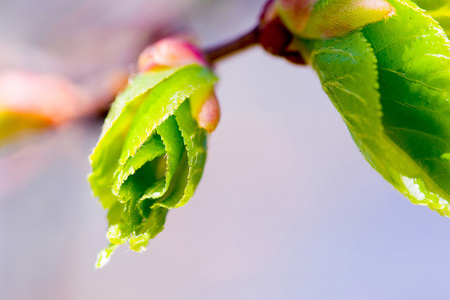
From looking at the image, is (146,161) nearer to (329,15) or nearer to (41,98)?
(329,15)

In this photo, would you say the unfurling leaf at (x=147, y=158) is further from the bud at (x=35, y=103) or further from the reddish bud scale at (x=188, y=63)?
the bud at (x=35, y=103)

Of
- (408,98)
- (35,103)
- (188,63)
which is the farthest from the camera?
(35,103)

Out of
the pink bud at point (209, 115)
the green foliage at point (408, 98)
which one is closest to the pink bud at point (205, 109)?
the pink bud at point (209, 115)

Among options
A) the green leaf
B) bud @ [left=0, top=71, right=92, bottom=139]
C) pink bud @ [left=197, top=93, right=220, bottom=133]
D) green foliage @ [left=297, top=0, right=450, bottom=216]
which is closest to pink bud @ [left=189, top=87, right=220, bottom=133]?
pink bud @ [left=197, top=93, right=220, bottom=133]

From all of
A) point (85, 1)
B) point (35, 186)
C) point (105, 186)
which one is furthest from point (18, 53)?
point (105, 186)

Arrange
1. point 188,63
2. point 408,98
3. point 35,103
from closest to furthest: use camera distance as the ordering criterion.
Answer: point 408,98
point 188,63
point 35,103

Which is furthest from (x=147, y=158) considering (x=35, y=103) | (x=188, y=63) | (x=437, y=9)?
(x=35, y=103)

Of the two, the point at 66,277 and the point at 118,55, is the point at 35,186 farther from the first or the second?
the point at 118,55
